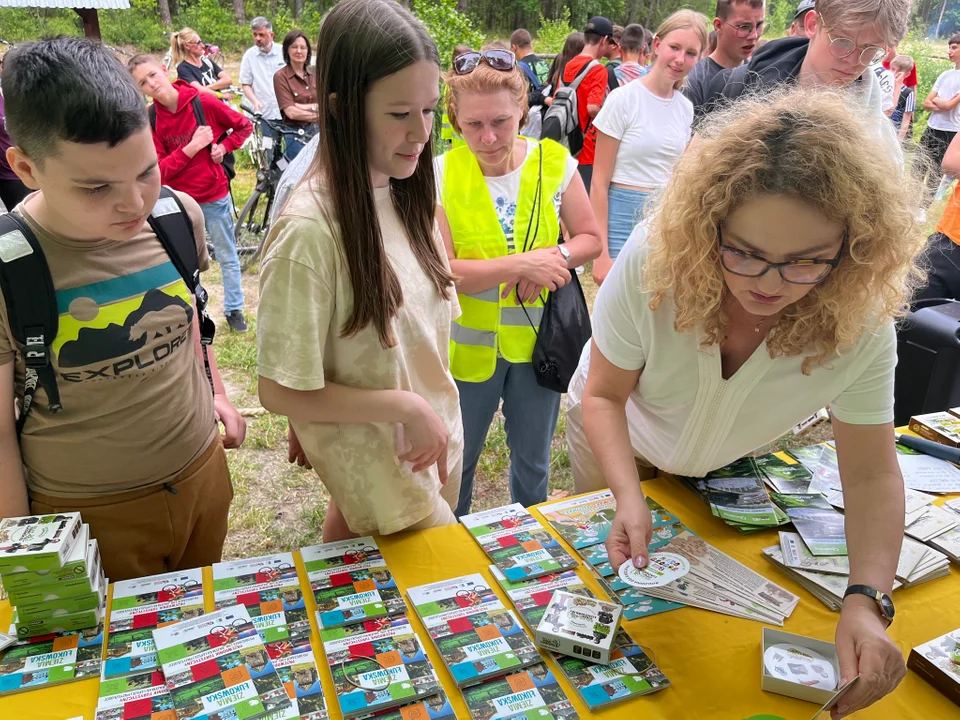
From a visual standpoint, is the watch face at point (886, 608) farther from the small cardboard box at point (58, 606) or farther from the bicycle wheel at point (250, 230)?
the bicycle wheel at point (250, 230)

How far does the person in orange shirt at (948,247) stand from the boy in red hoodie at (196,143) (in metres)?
3.90

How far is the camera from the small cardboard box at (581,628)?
1.14 meters

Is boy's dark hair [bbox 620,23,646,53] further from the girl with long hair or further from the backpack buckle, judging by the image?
the backpack buckle

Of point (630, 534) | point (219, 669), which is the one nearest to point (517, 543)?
point (630, 534)

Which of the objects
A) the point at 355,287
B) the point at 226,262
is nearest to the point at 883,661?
the point at 355,287

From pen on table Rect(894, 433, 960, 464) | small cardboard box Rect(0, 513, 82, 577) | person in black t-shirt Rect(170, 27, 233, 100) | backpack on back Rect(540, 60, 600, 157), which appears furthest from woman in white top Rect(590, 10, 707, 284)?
person in black t-shirt Rect(170, 27, 233, 100)

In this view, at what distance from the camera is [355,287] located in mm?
1228

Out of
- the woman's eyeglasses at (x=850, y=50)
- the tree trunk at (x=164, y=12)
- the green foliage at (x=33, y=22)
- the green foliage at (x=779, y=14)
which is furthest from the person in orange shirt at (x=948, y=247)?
the tree trunk at (x=164, y=12)

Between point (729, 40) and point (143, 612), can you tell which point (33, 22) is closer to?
point (729, 40)

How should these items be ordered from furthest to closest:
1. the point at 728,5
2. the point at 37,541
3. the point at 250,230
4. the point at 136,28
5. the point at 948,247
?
the point at 136,28 < the point at 250,230 < the point at 728,5 < the point at 948,247 < the point at 37,541

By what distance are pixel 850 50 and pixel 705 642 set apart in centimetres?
188

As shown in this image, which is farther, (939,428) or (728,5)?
(728,5)

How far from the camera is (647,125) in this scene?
3260mm

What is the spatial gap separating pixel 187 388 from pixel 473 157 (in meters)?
1.14
